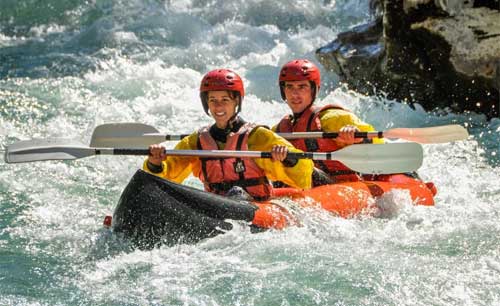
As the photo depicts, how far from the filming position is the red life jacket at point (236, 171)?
575 centimetres

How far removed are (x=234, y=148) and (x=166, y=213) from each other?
0.80 meters

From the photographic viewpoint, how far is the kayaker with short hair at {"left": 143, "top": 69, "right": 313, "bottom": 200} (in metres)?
5.71

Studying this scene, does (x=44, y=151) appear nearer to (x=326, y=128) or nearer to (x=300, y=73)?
(x=300, y=73)

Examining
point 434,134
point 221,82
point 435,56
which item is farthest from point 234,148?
point 435,56

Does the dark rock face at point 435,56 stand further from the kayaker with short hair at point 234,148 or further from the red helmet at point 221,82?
the red helmet at point 221,82

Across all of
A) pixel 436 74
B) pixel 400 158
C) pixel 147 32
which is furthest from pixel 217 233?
pixel 147 32

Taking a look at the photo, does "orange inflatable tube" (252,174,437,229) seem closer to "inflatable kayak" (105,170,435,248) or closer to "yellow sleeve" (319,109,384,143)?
"inflatable kayak" (105,170,435,248)

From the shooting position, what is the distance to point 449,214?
6.35 metres

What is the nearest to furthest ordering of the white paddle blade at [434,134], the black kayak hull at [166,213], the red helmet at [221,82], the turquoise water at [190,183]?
the turquoise water at [190,183], the black kayak hull at [166,213], the red helmet at [221,82], the white paddle blade at [434,134]

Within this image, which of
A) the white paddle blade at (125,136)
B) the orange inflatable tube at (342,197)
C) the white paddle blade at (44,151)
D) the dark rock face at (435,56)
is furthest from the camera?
the dark rock face at (435,56)

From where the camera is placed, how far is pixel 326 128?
6754 millimetres

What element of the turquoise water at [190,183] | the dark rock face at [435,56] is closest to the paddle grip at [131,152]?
the turquoise water at [190,183]

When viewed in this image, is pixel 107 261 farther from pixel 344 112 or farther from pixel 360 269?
pixel 344 112

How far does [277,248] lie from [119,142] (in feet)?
6.42
